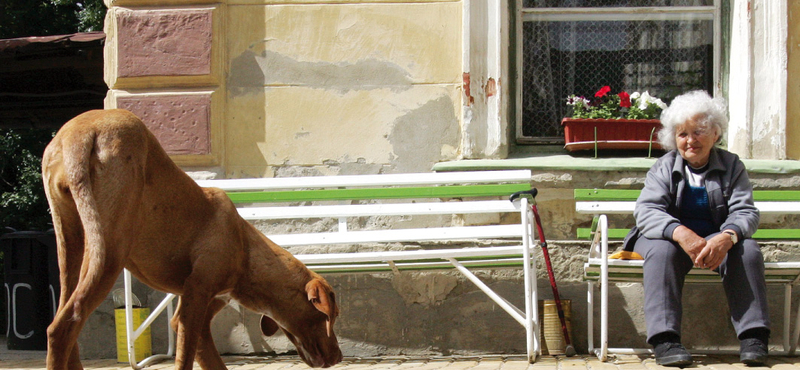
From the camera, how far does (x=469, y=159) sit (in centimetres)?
554

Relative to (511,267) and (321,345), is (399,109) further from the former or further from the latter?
(321,345)

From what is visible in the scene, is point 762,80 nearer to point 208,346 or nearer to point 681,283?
point 681,283

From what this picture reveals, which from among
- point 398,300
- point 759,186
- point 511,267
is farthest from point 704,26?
point 398,300

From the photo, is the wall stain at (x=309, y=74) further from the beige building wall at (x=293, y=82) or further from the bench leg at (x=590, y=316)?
the bench leg at (x=590, y=316)

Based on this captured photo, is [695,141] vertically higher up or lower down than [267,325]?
higher up

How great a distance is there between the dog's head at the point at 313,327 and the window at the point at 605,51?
2564 mm

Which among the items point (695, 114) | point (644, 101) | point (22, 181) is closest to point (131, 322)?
point (695, 114)

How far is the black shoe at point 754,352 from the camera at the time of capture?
399 centimetres

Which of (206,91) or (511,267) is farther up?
(206,91)

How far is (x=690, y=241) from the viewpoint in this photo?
13.6 ft

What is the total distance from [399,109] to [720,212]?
2.05 meters

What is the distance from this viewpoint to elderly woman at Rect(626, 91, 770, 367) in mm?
4094

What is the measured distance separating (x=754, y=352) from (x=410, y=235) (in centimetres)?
170

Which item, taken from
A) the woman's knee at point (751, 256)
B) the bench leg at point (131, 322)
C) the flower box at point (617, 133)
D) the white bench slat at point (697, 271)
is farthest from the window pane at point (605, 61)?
the bench leg at point (131, 322)
